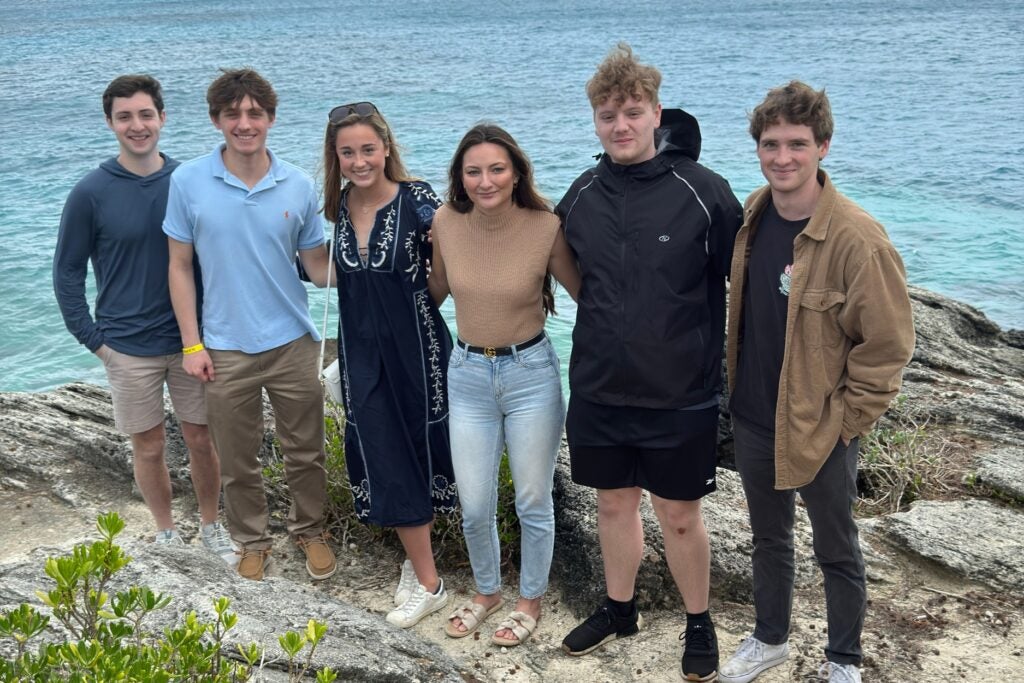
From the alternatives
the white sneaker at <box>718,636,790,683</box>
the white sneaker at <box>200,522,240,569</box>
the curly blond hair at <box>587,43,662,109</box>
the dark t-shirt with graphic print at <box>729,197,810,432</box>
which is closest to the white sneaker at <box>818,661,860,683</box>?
the white sneaker at <box>718,636,790,683</box>

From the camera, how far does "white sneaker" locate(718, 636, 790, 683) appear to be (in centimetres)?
390

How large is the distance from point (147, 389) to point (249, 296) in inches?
28.8

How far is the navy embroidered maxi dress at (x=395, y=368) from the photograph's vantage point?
414 centimetres

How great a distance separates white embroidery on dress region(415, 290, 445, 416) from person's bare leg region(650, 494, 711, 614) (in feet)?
3.36

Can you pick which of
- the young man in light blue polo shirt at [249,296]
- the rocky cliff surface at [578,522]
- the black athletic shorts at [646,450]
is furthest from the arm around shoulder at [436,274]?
the rocky cliff surface at [578,522]

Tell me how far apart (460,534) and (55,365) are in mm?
9152

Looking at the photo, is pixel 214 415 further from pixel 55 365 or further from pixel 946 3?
pixel 946 3

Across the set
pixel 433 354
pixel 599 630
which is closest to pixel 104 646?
pixel 433 354

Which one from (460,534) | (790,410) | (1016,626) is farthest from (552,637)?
(1016,626)

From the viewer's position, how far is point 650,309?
360 centimetres

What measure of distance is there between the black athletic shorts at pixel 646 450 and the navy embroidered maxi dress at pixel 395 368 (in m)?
0.72

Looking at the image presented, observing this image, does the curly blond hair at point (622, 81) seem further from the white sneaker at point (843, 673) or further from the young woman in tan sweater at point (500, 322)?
the white sneaker at point (843, 673)

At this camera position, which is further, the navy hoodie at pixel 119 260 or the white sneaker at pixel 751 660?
the navy hoodie at pixel 119 260

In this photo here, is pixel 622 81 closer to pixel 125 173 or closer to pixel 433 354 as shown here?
pixel 433 354
